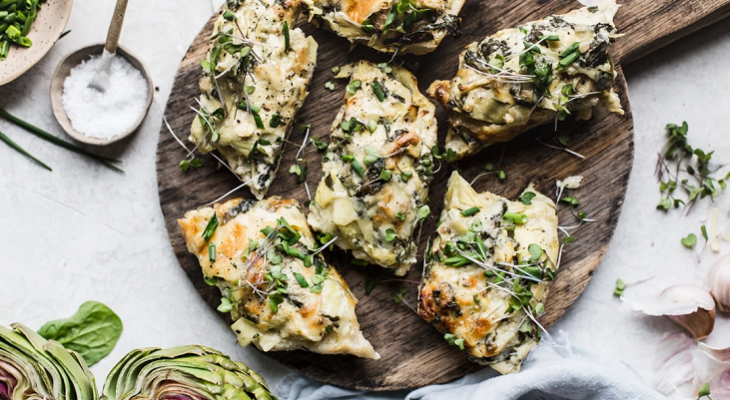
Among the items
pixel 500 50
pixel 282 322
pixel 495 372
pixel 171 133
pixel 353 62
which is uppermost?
pixel 500 50

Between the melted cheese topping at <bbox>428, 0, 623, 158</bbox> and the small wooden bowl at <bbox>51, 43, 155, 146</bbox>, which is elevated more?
the melted cheese topping at <bbox>428, 0, 623, 158</bbox>

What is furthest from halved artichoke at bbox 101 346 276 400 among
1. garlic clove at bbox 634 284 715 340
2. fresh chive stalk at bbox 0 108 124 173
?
garlic clove at bbox 634 284 715 340

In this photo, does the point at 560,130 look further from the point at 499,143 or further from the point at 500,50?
the point at 500,50

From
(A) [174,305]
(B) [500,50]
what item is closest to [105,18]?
(A) [174,305]

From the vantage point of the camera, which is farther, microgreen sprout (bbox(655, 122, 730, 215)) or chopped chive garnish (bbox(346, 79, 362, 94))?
microgreen sprout (bbox(655, 122, 730, 215))

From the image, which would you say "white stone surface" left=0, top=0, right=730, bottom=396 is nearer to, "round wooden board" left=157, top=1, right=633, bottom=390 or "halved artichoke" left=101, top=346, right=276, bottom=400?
"round wooden board" left=157, top=1, right=633, bottom=390

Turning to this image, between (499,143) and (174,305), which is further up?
(499,143)

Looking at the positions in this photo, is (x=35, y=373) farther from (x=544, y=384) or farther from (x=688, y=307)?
(x=688, y=307)
